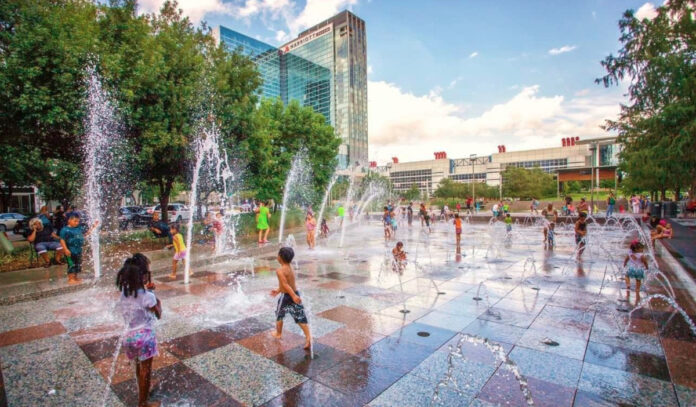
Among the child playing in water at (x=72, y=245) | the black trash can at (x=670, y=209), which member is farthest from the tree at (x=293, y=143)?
the black trash can at (x=670, y=209)

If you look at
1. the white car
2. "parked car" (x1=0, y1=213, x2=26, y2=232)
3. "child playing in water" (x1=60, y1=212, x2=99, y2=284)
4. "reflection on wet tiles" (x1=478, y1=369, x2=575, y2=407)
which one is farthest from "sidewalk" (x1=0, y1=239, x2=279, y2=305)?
"parked car" (x1=0, y1=213, x2=26, y2=232)

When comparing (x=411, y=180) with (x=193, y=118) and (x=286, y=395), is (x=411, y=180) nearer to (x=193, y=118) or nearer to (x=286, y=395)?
(x=193, y=118)

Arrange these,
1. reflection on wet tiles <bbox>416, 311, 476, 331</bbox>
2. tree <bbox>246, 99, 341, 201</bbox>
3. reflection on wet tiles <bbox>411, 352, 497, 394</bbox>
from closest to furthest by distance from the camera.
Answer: reflection on wet tiles <bbox>411, 352, 497, 394</bbox> → reflection on wet tiles <bbox>416, 311, 476, 331</bbox> → tree <bbox>246, 99, 341, 201</bbox>

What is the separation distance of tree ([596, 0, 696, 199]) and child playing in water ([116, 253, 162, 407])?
14.7 meters

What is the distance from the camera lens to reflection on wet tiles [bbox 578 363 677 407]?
3359 millimetres

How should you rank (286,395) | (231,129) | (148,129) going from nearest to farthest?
(286,395) < (148,129) < (231,129)

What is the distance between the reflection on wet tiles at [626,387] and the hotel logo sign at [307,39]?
414 feet

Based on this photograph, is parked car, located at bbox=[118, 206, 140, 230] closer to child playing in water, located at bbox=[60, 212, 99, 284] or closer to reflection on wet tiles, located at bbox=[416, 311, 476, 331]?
child playing in water, located at bbox=[60, 212, 99, 284]

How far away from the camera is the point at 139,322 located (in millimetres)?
3432

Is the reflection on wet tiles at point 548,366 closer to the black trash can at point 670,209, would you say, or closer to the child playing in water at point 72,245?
the child playing in water at point 72,245

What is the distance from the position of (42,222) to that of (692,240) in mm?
22135

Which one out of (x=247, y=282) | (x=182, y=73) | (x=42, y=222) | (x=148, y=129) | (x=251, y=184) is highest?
(x=182, y=73)

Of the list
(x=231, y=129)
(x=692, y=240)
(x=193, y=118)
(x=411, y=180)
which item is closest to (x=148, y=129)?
(x=193, y=118)

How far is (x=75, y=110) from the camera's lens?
1031cm
